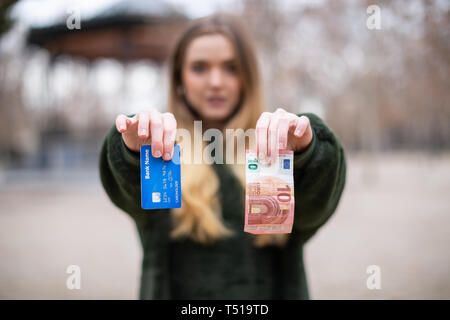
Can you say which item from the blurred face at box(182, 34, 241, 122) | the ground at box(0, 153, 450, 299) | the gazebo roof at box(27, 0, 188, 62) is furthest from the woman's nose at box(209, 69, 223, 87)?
the gazebo roof at box(27, 0, 188, 62)

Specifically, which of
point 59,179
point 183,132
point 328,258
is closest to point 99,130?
point 59,179

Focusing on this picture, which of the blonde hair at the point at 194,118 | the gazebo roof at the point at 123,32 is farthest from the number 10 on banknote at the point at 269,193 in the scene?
the gazebo roof at the point at 123,32

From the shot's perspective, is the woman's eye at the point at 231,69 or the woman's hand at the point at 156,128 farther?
the woman's eye at the point at 231,69

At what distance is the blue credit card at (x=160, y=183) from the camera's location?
3.73 feet

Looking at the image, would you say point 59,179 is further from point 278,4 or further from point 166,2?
point 278,4

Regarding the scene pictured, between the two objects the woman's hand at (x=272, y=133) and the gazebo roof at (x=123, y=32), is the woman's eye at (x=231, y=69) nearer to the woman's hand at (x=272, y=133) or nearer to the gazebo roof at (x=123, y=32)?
the woman's hand at (x=272, y=133)

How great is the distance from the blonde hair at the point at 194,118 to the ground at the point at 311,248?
3060 millimetres

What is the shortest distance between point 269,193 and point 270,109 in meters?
10.3

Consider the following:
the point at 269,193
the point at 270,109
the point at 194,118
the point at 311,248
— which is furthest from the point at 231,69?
the point at 270,109

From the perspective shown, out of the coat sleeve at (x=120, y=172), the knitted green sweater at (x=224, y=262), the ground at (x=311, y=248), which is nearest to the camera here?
the coat sleeve at (x=120, y=172)

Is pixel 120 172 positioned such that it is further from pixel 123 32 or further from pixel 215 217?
pixel 123 32

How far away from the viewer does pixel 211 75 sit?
1767 millimetres

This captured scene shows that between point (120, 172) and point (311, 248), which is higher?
point (120, 172)

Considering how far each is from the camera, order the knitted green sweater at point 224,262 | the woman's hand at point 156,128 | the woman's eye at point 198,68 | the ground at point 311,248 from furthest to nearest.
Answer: the ground at point 311,248, the woman's eye at point 198,68, the knitted green sweater at point 224,262, the woman's hand at point 156,128
